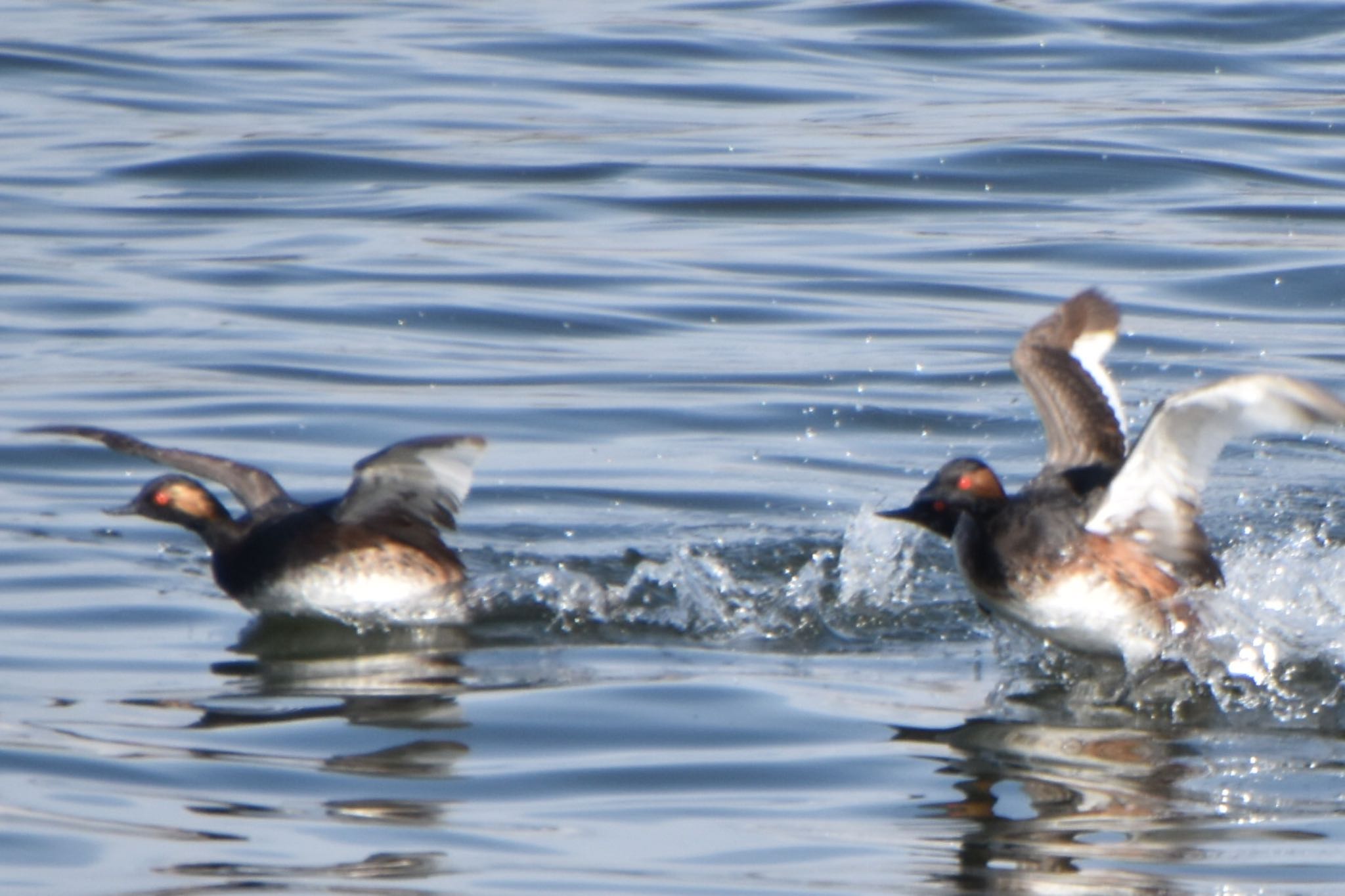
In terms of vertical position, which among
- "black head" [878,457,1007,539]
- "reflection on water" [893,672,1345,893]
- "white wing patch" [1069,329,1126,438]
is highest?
"white wing patch" [1069,329,1126,438]

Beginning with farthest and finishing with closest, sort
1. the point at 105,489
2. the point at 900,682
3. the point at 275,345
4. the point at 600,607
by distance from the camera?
the point at 275,345
the point at 105,489
the point at 600,607
the point at 900,682

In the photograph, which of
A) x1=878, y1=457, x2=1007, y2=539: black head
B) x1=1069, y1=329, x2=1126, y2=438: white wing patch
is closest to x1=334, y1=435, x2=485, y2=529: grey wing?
x1=878, y1=457, x2=1007, y2=539: black head

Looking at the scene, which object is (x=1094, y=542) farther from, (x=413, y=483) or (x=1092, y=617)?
(x=413, y=483)

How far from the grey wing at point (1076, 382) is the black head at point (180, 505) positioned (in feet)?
9.63

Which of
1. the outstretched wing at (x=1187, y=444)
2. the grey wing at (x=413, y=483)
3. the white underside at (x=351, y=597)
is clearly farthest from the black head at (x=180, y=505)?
the outstretched wing at (x=1187, y=444)

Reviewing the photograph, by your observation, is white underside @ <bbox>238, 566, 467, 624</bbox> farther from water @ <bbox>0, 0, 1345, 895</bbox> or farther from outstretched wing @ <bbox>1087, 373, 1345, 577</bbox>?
outstretched wing @ <bbox>1087, 373, 1345, 577</bbox>

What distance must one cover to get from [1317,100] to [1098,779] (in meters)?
15.5

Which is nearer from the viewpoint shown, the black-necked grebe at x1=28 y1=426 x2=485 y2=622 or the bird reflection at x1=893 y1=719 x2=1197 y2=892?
the bird reflection at x1=893 y1=719 x2=1197 y2=892

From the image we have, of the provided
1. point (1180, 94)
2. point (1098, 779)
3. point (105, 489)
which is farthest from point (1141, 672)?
point (1180, 94)

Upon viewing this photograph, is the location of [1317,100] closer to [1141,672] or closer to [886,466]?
[886,466]

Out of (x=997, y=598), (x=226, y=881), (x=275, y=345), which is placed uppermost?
(x=275, y=345)

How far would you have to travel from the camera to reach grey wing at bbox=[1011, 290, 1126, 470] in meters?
8.01

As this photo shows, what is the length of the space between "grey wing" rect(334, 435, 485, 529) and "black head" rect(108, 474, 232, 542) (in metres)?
0.59

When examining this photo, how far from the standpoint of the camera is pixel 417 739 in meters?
6.39
